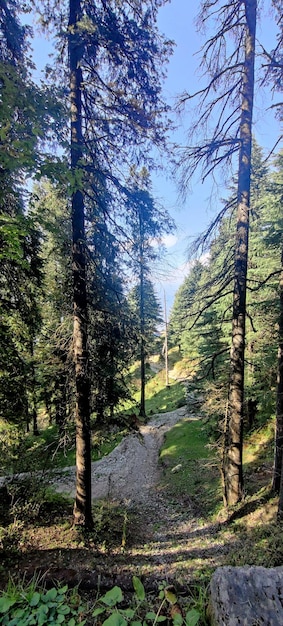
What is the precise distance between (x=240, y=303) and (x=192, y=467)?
7336 mm

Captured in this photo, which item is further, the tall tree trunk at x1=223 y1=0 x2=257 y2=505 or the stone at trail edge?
the tall tree trunk at x1=223 y1=0 x2=257 y2=505

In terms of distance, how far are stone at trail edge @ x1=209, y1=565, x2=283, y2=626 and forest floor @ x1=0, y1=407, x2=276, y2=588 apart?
6.63ft

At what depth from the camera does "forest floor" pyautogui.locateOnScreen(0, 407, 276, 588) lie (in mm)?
4359

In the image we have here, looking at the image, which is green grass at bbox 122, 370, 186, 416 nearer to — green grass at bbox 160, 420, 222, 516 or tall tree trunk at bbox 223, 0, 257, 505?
green grass at bbox 160, 420, 222, 516

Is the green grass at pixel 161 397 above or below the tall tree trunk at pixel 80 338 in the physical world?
below

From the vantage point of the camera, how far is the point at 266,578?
2041 mm

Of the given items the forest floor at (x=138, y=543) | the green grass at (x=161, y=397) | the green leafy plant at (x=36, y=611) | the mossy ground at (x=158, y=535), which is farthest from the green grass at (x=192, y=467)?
the green grass at (x=161, y=397)

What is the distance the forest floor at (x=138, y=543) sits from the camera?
4.36m

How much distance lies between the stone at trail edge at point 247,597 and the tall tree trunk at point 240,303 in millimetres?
4301

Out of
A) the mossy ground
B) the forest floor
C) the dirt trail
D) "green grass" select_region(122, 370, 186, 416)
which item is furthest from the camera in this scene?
"green grass" select_region(122, 370, 186, 416)

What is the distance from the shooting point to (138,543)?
6.00 meters

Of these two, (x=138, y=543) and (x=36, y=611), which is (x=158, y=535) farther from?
(x=36, y=611)

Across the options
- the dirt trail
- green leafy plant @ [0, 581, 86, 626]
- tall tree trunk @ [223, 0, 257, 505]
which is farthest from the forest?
green leafy plant @ [0, 581, 86, 626]

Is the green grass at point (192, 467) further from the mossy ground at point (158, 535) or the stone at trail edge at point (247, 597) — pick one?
the stone at trail edge at point (247, 597)
